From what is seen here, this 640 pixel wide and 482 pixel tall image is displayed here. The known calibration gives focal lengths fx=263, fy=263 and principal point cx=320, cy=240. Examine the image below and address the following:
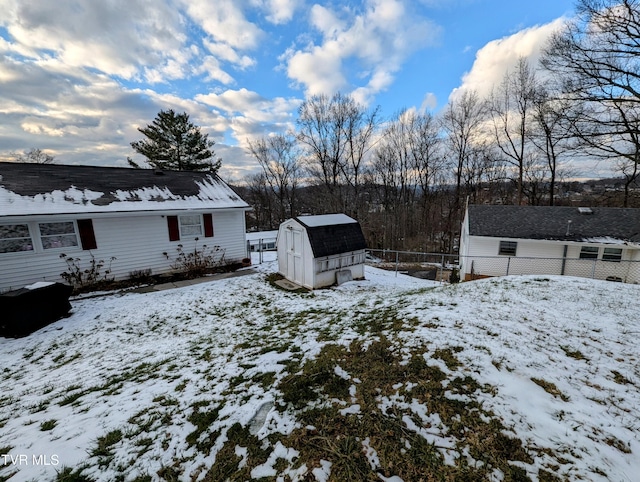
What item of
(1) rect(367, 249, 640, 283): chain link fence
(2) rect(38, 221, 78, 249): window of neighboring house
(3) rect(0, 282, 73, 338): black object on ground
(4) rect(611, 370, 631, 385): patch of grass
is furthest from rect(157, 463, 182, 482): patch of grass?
(1) rect(367, 249, 640, 283): chain link fence

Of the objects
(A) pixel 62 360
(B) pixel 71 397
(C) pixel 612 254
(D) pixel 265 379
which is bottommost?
(C) pixel 612 254

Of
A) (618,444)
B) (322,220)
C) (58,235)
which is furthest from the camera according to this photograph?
(322,220)

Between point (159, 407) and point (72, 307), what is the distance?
6.85 m

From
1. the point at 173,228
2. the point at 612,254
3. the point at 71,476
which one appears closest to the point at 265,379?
the point at 71,476

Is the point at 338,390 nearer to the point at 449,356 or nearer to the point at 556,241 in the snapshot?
the point at 449,356

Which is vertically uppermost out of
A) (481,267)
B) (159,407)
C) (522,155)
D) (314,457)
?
(522,155)

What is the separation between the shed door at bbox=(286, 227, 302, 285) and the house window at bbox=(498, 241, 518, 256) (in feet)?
44.5

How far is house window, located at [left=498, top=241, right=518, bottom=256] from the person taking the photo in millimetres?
16406

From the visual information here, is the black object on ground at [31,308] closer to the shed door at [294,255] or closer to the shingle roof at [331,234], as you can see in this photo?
the shed door at [294,255]

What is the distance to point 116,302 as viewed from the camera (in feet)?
27.2

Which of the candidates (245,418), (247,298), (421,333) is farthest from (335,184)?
(245,418)

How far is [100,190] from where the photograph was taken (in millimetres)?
10117

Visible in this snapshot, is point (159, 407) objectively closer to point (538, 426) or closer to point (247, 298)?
point (538, 426)

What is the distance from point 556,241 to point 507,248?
2.38 m
